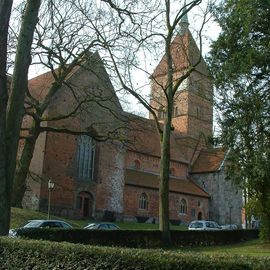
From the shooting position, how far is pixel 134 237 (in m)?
22.2

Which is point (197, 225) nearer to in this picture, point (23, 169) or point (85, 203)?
point (85, 203)

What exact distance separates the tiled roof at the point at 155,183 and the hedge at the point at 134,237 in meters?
19.8

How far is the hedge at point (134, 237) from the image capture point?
1819 cm

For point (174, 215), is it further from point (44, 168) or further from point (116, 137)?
point (116, 137)

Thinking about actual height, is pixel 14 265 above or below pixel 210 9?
below

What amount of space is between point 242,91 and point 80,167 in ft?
78.0

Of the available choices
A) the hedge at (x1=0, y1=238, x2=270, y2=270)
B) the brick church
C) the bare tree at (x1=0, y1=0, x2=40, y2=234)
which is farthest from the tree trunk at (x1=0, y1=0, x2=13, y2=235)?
the brick church

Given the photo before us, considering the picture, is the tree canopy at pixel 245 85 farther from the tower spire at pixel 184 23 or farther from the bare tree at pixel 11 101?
the bare tree at pixel 11 101

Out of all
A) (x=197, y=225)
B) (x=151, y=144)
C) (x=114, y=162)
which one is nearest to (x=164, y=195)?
(x=197, y=225)

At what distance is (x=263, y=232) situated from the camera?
87.6 ft

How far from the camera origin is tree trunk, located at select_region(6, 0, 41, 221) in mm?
11328

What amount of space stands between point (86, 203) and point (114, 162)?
5.56 metres

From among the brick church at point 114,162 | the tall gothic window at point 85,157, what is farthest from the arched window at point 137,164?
the tall gothic window at point 85,157

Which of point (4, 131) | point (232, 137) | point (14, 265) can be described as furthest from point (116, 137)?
point (14, 265)
